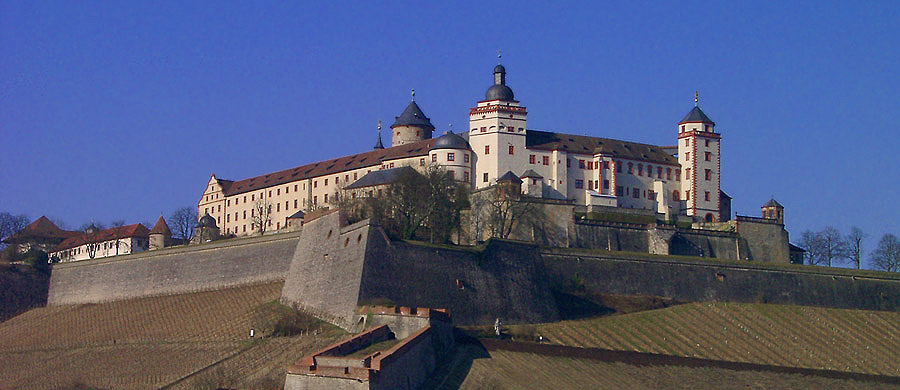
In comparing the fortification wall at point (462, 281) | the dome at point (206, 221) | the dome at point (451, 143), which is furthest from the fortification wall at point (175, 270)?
Answer: the dome at point (451, 143)

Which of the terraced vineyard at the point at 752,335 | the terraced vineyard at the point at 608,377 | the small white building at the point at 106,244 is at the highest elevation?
the small white building at the point at 106,244

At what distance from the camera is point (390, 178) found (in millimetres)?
94375

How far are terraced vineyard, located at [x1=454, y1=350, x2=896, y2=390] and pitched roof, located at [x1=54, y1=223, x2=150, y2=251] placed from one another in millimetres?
48483

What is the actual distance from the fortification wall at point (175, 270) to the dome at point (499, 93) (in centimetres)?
2056

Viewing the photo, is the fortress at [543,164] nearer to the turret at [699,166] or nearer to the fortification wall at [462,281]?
the turret at [699,166]

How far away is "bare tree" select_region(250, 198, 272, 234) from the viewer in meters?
109

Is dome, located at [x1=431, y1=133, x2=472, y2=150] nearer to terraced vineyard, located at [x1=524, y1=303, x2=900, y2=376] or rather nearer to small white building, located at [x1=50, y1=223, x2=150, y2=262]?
terraced vineyard, located at [x1=524, y1=303, x2=900, y2=376]

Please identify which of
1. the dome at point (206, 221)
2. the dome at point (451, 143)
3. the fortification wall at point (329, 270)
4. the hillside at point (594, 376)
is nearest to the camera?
the hillside at point (594, 376)

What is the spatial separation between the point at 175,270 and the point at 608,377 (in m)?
31.8

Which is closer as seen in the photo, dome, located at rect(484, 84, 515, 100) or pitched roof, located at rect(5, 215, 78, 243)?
dome, located at rect(484, 84, 515, 100)

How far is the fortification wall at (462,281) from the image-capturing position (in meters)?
70.1

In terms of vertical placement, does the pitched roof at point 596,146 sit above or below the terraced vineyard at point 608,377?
above

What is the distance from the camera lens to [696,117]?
103062 millimetres

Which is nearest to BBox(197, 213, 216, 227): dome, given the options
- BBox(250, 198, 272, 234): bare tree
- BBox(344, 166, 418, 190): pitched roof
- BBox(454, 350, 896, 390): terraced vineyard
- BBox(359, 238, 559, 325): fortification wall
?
BBox(250, 198, 272, 234): bare tree
